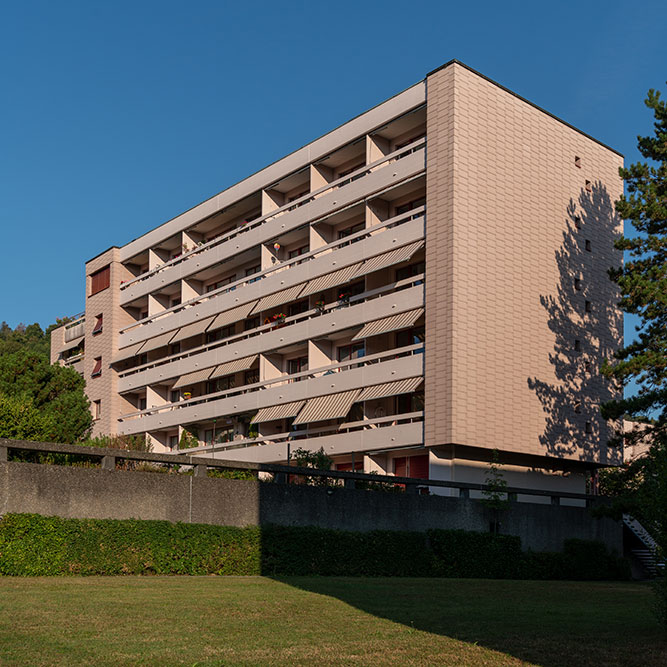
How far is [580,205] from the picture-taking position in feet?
139

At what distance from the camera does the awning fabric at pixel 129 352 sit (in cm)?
5739

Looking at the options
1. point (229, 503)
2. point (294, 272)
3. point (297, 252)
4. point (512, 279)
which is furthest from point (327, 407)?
point (229, 503)

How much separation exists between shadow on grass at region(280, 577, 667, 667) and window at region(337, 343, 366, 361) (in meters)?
21.5

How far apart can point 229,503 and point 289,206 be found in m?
26.0

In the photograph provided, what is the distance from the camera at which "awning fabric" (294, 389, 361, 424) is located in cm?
3950

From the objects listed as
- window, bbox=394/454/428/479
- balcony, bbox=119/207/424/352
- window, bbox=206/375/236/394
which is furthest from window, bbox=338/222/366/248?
window, bbox=206/375/236/394

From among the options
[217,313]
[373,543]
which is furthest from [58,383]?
[373,543]

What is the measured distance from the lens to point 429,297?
122 ft

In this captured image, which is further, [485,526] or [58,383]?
[58,383]

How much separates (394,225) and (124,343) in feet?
84.6

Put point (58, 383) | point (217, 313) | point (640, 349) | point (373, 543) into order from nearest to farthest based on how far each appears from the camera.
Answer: point (373, 543)
point (640, 349)
point (58, 383)
point (217, 313)

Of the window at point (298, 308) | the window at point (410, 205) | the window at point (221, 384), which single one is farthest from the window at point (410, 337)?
the window at point (221, 384)

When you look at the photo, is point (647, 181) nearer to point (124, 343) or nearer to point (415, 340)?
point (415, 340)

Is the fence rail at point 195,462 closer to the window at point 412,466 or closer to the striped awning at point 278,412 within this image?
the window at point 412,466
